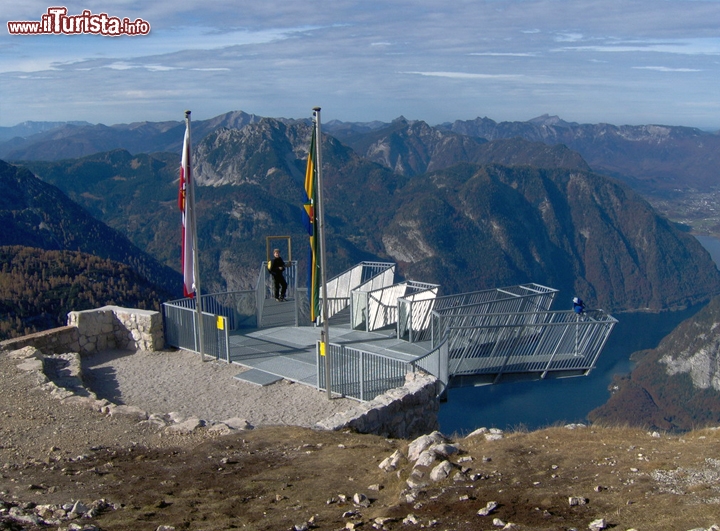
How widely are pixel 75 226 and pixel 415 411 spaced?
156582 mm

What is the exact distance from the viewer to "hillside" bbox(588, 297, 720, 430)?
122812 millimetres

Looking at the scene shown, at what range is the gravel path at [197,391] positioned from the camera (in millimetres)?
13445

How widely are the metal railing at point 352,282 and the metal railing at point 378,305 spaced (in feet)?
2.65

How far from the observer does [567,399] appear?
371 ft

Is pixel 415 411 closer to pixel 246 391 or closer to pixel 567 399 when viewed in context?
pixel 246 391

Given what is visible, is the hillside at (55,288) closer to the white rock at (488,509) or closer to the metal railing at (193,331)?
the metal railing at (193,331)

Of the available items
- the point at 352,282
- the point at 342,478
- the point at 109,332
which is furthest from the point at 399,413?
the point at 109,332

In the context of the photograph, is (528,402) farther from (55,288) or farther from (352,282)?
(352,282)

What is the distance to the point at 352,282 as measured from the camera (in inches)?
816

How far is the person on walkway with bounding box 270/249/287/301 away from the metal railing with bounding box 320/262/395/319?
1379 millimetres

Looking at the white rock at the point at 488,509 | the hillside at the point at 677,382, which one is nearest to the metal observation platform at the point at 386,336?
the white rock at the point at 488,509

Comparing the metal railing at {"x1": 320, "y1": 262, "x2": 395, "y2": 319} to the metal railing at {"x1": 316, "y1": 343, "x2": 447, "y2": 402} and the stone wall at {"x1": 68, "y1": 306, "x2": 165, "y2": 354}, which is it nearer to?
the stone wall at {"x1": 68, "y1": 306, "x2": 165, "y2": 354}

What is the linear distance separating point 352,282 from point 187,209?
6.22m

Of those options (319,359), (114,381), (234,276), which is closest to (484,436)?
(319,359)
